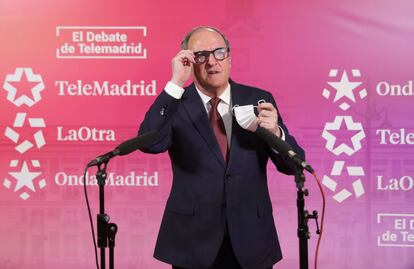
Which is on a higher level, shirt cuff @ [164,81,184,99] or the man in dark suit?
shirt cuff @ [164,81,184,99]

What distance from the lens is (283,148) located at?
1.47 m

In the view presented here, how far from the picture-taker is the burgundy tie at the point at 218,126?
1843 millimetres

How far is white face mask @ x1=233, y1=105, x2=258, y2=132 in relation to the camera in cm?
174

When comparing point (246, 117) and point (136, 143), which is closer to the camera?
point (136, 143)

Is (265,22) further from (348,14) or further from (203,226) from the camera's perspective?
(203,226)

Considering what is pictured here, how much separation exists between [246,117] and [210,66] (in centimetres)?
25

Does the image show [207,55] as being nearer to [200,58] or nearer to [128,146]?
[200,58]

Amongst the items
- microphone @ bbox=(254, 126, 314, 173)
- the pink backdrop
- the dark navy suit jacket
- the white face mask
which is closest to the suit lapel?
the dark navy suit jacket

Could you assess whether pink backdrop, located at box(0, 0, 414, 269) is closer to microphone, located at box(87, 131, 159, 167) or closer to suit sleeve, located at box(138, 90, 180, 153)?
suit sleeve, located at box(138, 90, 180, 153)

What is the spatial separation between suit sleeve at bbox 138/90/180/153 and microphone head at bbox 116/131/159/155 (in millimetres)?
149

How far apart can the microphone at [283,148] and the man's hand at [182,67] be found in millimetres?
370

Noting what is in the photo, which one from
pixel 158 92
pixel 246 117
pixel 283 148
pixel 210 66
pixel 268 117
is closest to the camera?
pixel 283 148

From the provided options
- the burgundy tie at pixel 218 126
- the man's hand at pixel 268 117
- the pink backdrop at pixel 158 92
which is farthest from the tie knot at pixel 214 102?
the pink backdrop at pixel 158 92

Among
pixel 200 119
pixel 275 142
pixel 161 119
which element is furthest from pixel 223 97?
pixel 275 142
